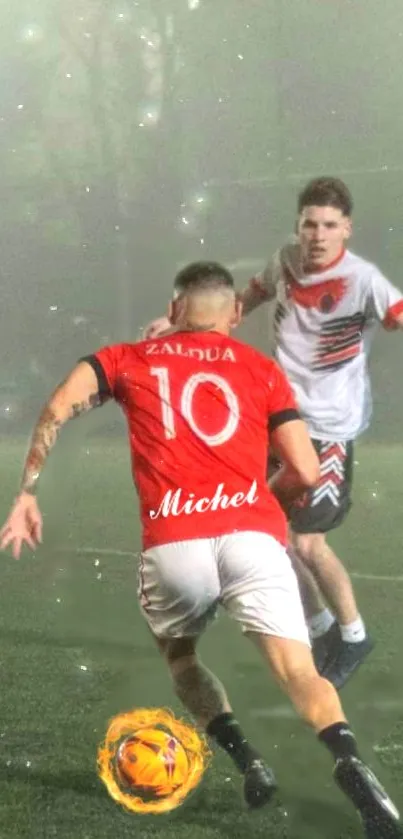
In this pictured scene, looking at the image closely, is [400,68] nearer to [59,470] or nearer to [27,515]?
[59,470]

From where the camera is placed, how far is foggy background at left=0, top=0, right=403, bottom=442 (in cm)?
173

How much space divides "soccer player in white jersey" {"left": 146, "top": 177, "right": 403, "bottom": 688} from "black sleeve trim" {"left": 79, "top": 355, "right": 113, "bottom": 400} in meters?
0.18

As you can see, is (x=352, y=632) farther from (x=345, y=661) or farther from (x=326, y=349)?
(x=326, y=349)

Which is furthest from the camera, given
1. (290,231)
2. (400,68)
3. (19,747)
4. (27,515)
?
(400,68)

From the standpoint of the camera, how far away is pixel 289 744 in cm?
149

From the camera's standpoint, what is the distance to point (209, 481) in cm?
124

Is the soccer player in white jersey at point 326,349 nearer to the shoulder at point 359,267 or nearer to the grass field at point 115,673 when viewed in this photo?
the shoulder at point 359,267

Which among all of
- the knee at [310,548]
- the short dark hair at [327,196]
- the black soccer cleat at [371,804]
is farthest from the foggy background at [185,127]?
the black soccer cleat at [371,804]

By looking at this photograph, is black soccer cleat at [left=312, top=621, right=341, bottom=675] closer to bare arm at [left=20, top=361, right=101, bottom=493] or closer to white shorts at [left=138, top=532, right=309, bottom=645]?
white shorts at [left=138, top=532, right=309, bottom=645]

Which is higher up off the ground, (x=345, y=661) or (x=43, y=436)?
(x=43, y=436)

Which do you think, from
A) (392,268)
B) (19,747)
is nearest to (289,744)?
(19,747)

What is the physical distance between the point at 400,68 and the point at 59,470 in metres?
0.90

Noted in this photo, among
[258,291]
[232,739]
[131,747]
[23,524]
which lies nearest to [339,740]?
[232,739]

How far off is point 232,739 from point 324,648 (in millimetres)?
358
